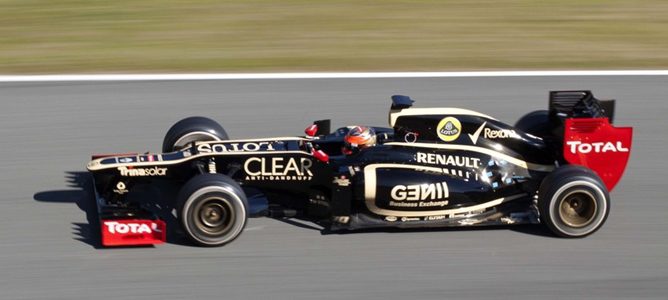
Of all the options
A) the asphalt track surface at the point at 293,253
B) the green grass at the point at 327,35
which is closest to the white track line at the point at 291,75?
the green grass at the point at 327,35

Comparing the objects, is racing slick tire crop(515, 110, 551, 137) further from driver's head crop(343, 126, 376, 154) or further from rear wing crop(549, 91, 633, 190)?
driver's head crop(343, 126, 376, 154)

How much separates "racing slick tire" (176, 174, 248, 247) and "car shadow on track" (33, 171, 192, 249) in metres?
0.22

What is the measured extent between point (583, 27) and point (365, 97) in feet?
16.1

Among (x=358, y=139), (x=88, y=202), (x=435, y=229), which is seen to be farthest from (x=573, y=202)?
(x=88, y=202)

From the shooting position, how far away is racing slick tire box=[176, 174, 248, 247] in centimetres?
752

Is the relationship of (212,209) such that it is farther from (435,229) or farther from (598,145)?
(598,145)

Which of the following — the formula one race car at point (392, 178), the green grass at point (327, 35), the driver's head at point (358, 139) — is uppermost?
the green grass at point (327, 35)

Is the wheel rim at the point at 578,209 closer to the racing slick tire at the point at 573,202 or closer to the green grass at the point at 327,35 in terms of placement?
the racing slick tire at the point at 573,202

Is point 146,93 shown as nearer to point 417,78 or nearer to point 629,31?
point 417,78

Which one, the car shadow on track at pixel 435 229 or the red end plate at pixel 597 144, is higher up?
the red end plate at pixel 597 144

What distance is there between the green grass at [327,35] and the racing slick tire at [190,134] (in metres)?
4.22

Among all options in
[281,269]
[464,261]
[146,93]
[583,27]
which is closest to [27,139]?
[146,93]

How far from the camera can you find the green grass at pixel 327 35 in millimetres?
13648

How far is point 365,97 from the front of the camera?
12055 mm
